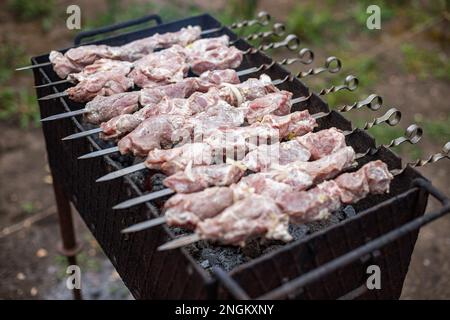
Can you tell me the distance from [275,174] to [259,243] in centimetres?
45

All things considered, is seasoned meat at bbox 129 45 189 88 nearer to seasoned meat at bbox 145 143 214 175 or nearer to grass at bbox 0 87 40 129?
seasoned meat at bbox 145 143 214 175

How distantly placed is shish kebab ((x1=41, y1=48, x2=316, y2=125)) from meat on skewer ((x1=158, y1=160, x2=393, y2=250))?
85cm

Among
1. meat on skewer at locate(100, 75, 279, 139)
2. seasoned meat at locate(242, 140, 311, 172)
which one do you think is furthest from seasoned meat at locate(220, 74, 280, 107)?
seasoned meat at locate(242, 140, 311, 172)

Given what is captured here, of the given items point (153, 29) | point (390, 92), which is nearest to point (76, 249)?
point (153, 29)

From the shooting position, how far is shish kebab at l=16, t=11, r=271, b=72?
3.45 m

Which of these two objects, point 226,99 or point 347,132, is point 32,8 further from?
point 347,132

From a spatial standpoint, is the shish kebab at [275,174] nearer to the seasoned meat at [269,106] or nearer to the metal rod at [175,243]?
the metal rod at [175,243]

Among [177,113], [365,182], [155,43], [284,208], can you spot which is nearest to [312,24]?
[155,43]

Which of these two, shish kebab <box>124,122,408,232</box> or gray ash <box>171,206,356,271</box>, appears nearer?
shish kebab <box>124,122,408,232</box>

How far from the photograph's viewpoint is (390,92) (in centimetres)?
704

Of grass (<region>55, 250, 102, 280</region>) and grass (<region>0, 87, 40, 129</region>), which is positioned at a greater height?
grass (<region>0, 87, 40, 129</region>)

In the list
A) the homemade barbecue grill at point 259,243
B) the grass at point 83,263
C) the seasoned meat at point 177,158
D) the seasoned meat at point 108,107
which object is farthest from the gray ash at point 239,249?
the grass at point 83,263

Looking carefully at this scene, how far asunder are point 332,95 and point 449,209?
4556 mm
